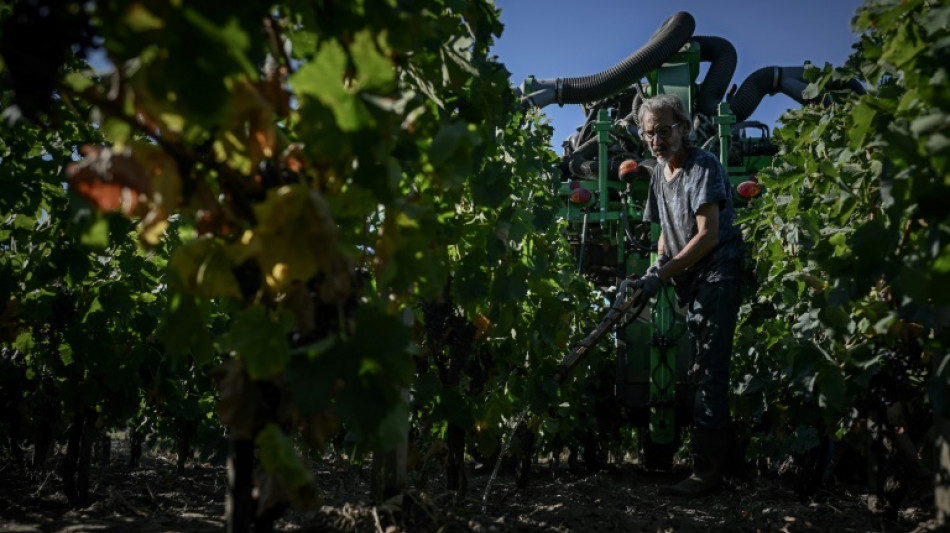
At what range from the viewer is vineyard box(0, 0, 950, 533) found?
1.07m

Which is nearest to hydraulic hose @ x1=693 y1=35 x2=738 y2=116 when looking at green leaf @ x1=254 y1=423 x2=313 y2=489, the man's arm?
the man's arm

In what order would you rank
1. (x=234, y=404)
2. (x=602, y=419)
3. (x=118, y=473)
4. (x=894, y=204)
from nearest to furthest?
(x=234, y=404), (x=894, y=204), (x=118, y=473), (x=602, y=419)

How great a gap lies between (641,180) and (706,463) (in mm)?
3142

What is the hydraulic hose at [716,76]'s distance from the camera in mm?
8945

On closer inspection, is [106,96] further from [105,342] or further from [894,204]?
[105,342]

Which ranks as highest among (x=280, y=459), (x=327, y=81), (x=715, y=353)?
(x=327, y=81)

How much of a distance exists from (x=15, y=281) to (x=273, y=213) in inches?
A: 107

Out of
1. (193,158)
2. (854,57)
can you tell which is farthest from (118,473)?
(854,57)

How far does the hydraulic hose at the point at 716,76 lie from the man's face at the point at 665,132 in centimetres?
574

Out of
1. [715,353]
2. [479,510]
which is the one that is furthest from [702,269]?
[479,510]

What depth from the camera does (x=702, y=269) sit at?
347 cm

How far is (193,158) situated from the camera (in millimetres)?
1147

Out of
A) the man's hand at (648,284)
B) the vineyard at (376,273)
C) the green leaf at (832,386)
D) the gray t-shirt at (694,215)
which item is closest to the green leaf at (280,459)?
the vineyard at (376,273)

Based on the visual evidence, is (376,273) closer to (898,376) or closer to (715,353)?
(898,376)
